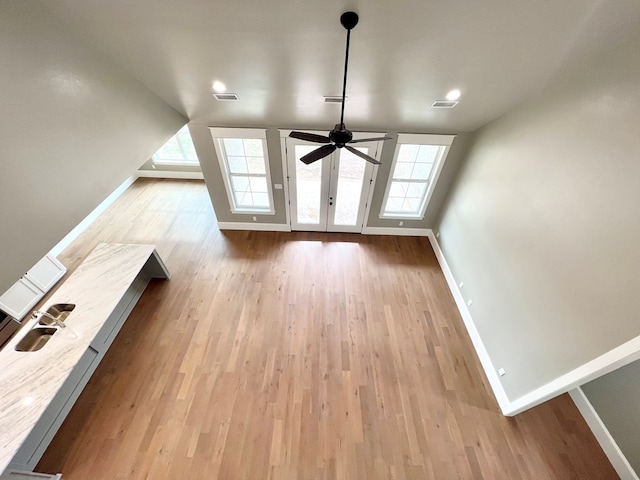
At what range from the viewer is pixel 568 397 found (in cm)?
302

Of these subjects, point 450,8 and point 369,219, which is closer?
point 450,8

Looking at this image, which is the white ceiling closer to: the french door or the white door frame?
the white door frame

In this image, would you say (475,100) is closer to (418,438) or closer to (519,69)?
(519,69)

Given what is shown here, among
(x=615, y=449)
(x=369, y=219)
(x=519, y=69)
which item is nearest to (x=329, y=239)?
(x=369, y=219)

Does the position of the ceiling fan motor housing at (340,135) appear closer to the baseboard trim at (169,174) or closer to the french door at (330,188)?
the french door at (330,188)

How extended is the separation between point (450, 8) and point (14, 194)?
10.1 ft

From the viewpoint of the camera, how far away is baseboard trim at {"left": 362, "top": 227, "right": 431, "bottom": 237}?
17.1 ft

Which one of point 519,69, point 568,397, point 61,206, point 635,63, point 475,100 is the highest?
point 475,100

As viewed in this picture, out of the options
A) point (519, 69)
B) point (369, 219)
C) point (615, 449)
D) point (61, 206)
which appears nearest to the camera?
point (61, 206)

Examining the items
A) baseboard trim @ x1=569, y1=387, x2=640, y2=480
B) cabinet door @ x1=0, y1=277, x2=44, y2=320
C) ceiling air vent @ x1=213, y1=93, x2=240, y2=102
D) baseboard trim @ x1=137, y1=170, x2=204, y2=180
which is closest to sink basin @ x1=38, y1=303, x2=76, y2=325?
cabinet door @ x1=0, y1=277, x2=44, y2=320

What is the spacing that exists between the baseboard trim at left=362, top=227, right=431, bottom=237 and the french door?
0.21 m

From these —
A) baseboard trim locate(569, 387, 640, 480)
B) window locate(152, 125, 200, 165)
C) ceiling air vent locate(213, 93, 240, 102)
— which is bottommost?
baseboard trim locate(569, 387, 640, 480)

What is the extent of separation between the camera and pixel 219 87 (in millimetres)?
2660

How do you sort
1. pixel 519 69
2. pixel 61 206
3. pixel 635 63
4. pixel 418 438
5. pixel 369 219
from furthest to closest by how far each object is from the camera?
pixel 369 219 → pixel 418 438 → pixel 519 69 → pixel 61 206 → pixel 635 63
